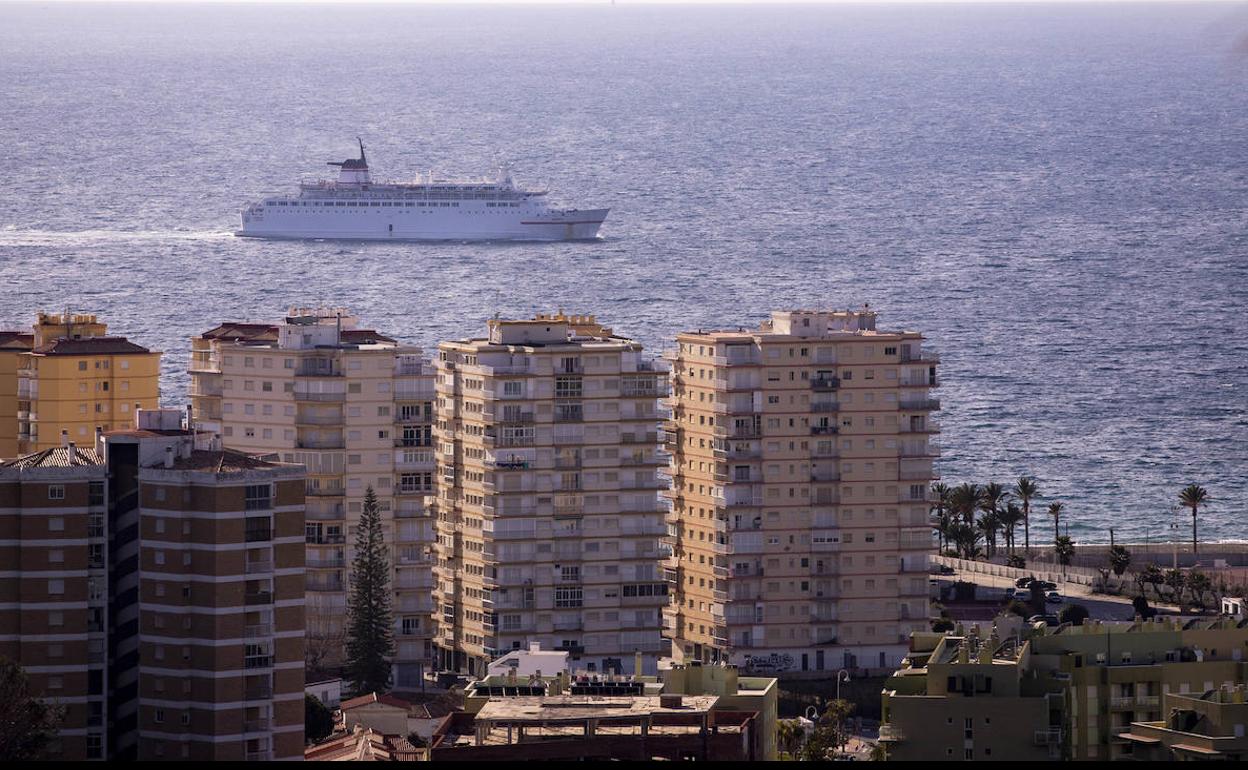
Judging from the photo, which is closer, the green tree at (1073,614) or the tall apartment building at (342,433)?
the green tree at (1073,614)

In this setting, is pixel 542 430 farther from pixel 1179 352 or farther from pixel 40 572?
pixel 1179 352

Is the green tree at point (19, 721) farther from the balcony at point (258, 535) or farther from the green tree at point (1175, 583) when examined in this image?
the green tree at point (1175, 583)

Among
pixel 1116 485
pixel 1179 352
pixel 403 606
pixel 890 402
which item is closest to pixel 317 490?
pixel 403 606

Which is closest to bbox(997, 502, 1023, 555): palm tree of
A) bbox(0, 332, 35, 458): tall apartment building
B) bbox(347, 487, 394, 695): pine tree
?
bbox(347, 487, 394, 695): pine tree

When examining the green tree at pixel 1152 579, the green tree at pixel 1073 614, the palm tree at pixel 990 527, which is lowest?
the green tree at pixel 1073 614

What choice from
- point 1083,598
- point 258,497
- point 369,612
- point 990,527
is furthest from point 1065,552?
point 258,497

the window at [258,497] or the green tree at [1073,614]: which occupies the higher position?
the window at [258,497]

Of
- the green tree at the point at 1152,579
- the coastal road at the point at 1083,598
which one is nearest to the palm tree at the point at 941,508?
the coastal road at the point at 1083,598
